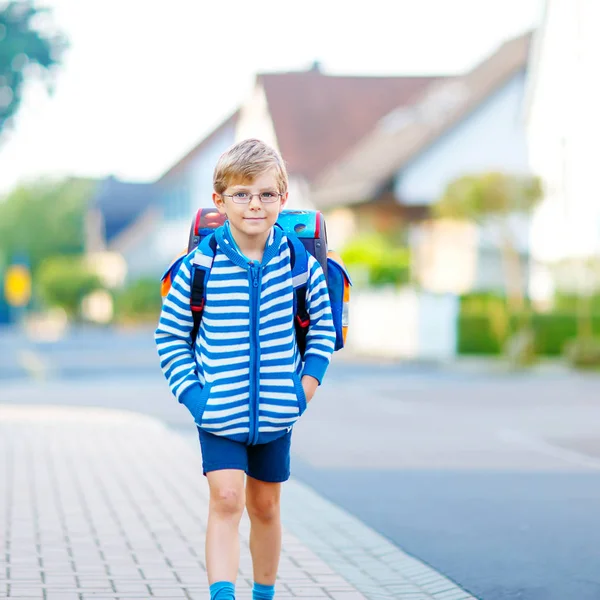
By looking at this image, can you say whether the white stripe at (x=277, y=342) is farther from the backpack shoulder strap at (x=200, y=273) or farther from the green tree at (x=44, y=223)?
the green tree at (x=44, y=223)

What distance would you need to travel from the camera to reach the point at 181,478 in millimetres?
9812

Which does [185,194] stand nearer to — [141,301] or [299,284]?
[141,301]

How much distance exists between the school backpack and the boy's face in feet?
0.39

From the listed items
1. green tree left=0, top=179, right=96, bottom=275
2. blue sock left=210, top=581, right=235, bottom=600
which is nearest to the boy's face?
blue sock left=210, top=581, right=235, bottom=600

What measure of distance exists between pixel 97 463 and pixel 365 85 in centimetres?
3648

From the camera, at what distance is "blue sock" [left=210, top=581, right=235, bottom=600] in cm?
481

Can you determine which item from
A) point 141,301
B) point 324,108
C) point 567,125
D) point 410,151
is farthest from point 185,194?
point 567,125

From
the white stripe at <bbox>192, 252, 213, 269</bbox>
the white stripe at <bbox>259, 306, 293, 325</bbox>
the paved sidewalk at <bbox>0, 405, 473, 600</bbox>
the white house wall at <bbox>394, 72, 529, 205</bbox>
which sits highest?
the white house wall at <bbox>394, 72, 529, 205</bbox>

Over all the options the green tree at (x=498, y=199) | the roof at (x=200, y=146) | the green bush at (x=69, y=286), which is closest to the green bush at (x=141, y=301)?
the green bush at (x=69, y=286)

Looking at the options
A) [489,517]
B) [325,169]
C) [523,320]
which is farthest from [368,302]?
[489,517]

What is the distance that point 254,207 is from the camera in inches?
191

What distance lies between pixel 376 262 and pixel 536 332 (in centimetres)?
659

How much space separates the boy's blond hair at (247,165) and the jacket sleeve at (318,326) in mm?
302

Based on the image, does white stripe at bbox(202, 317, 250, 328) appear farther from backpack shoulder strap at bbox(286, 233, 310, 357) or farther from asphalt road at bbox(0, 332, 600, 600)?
asphalt road at bbox(0, 332, 600, 600)
